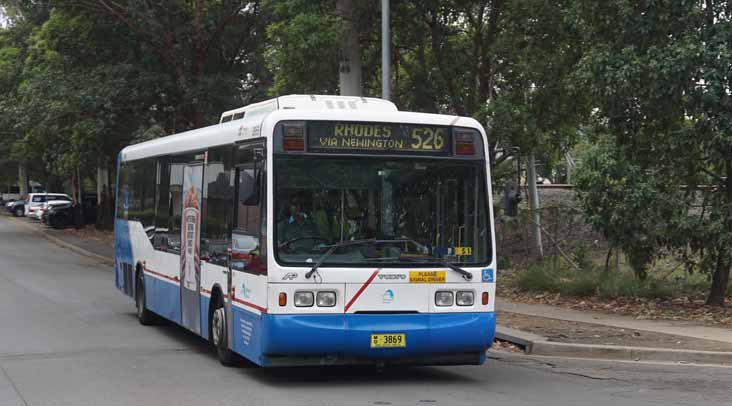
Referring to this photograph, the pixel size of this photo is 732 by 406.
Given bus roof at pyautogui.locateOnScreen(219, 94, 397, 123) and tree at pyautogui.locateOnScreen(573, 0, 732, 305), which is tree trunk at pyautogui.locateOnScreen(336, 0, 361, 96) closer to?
tree at pyautogui.locateOnScreen(573, 0, 732, 305)

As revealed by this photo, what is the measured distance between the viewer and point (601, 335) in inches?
609

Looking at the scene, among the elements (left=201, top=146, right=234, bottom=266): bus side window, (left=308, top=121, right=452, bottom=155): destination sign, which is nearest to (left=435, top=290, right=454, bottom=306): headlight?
(left=308, top=121, right=452, bottom=155): destination sign

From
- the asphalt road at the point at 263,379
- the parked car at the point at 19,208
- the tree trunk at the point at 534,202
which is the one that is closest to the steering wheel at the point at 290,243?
the asphalt road at the point at 263,379

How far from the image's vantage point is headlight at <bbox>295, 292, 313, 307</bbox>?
10.7 metres

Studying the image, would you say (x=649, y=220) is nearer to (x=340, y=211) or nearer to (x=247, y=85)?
(x=340, y=211)

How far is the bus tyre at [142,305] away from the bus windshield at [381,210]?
7.09 meters

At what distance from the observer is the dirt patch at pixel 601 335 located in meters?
14.5

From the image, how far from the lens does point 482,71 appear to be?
25422 millimetres

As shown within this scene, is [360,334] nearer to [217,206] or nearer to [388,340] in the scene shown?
[388,340]

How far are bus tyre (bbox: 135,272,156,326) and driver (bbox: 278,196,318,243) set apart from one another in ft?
23.2

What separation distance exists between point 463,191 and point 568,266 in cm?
1259

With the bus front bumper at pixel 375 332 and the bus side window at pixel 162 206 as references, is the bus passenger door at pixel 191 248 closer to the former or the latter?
the bus side window at pixel 162 206

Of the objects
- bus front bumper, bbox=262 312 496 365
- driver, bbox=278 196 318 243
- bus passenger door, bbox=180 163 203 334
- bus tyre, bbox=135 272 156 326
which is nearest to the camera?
bus front bumper, bbox=262 312 496 365

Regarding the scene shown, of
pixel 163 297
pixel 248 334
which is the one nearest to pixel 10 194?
pixel 163 297
